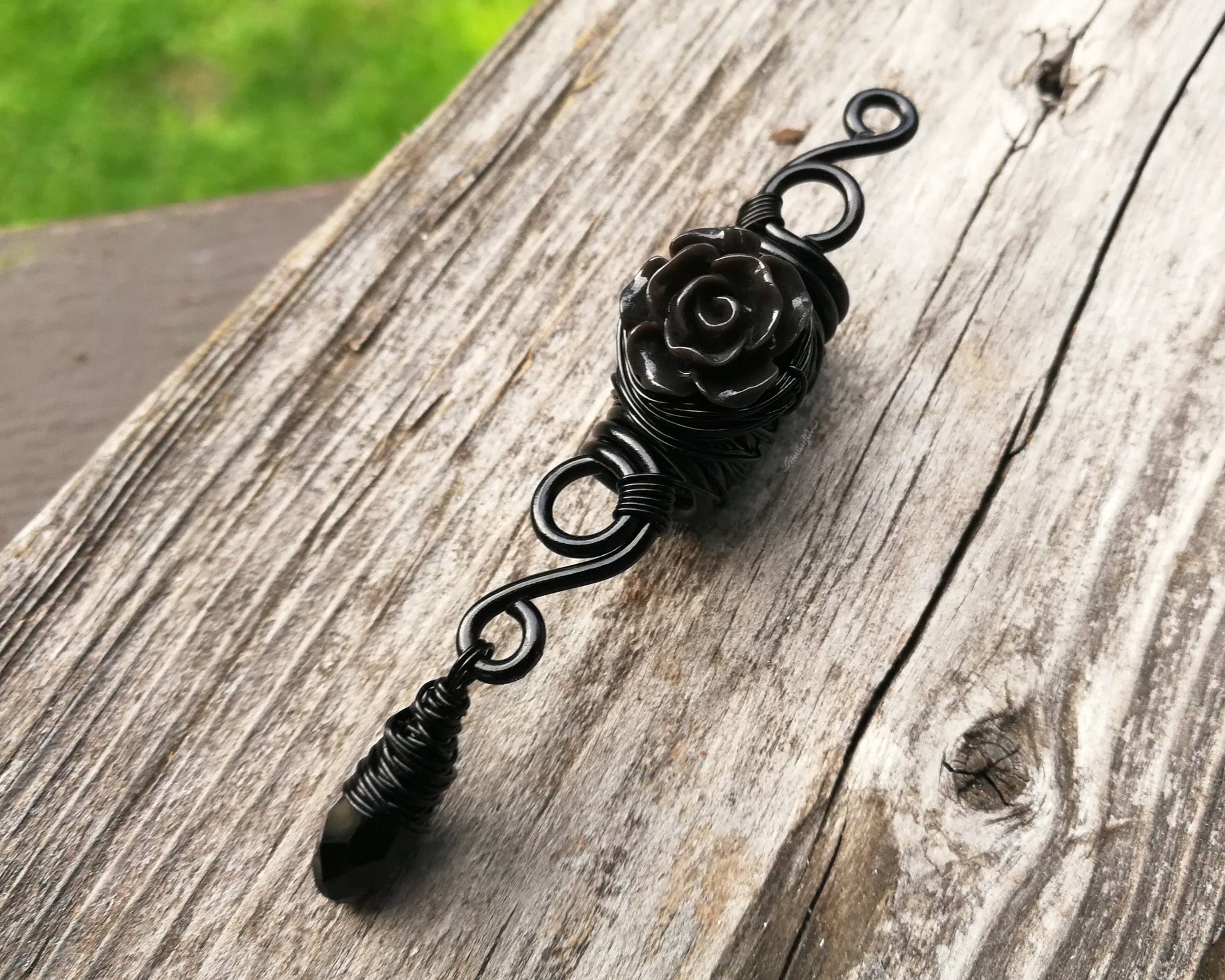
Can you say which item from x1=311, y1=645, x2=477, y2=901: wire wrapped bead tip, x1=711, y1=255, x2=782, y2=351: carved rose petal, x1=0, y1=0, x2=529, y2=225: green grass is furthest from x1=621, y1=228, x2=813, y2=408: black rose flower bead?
x1=0, y1=0, x2=529, y2=225: green grass

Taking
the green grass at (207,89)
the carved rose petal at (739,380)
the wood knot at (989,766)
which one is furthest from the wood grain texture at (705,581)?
the green grass at (207,89)

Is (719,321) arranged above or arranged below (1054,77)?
below

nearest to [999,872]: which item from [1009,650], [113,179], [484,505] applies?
[1009,650]

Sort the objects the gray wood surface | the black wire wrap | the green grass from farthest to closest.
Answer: the green grass, the gray wood surface, the black wire wrap

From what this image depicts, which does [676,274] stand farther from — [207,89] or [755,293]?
[207,89]

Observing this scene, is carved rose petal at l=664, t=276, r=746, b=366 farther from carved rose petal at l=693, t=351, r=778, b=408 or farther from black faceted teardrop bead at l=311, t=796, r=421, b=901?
black faceted teardrop bead at l=311, t=796, r=421, b=901

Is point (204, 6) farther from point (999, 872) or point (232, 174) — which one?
point (999, 872)

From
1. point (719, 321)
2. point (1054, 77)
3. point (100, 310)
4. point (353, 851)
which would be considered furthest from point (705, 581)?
point (100, 310)
